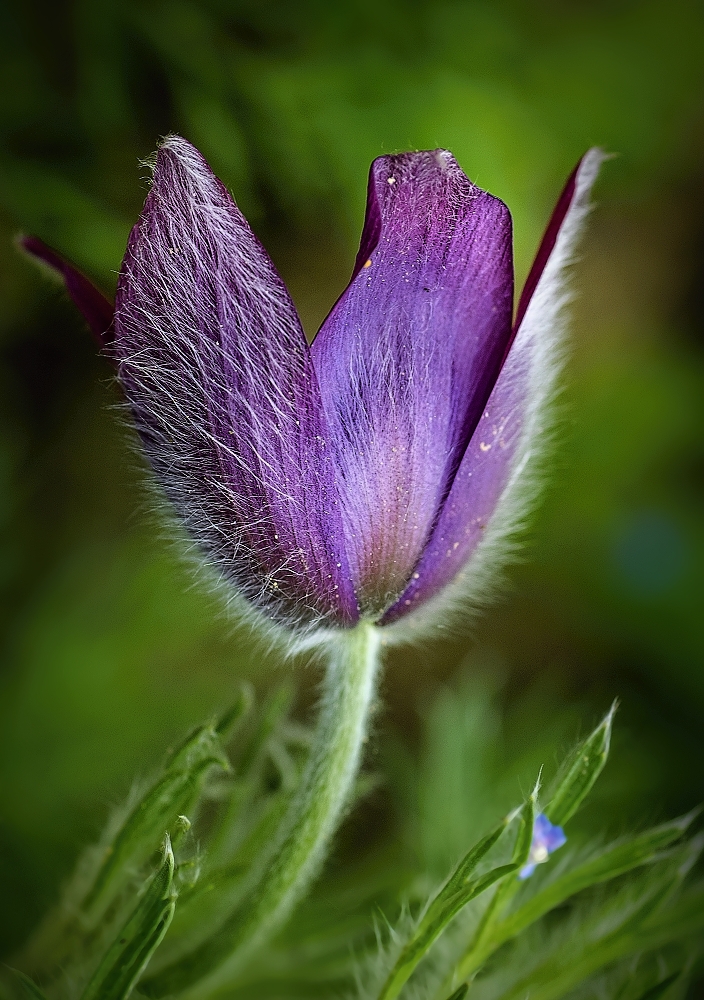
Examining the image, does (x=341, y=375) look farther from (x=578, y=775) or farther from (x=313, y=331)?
(x=313, y=331)

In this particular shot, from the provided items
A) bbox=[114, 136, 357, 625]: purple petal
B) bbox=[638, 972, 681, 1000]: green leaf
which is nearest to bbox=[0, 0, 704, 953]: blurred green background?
bbox=[114, 136, 357, 625]: purple petal

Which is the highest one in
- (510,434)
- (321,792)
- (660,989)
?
(510,434)

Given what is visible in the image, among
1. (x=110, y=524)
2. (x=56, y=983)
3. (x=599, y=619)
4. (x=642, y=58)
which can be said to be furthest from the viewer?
(x=599, y=619)

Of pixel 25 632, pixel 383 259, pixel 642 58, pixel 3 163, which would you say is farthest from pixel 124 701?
pixel 642 58

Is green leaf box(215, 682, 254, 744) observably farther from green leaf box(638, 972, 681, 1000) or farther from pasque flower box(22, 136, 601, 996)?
green leaf box(638, 972, 681, 1000)

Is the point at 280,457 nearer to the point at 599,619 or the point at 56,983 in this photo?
the point at 56,983

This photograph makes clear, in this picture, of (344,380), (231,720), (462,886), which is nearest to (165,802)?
(231,720)

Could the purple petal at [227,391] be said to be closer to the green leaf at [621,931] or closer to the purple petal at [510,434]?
the purple petal at [510,434]
